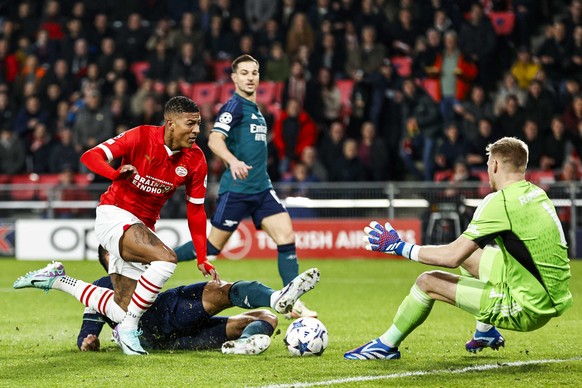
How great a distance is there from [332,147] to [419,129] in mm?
1651

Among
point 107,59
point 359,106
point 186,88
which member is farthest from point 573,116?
point 107,59

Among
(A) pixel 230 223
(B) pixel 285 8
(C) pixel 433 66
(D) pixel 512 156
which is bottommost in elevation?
(A) pixel 230 223

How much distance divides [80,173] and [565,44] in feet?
32.4

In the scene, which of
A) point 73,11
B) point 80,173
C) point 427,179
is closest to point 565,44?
point 427,179


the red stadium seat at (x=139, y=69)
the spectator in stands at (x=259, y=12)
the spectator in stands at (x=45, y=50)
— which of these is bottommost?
the red stadium seat at (x=139, y=69)

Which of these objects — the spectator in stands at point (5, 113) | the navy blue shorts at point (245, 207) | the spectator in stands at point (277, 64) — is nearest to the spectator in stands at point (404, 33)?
the spectator in stands at point (277, 64)

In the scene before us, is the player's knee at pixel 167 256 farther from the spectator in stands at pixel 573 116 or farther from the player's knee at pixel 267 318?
the spectator in stands at pixel 573 116

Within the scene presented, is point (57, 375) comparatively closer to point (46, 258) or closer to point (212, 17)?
point (46, 258)

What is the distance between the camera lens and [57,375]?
6.75 metres

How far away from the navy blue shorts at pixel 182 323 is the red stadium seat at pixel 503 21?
13.8 meters

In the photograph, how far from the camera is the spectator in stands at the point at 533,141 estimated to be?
1798 centimetres

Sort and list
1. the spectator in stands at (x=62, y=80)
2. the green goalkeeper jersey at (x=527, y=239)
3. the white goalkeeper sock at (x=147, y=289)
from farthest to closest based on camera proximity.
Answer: the spectator in stands at (x=62, y=80) < the white goalkeeper sock at (x=147, y=289) < the green goalkeeper jersey at (x=527, y=239)

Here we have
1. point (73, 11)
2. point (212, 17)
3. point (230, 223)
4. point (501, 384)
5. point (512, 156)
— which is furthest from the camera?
point (73, 11)

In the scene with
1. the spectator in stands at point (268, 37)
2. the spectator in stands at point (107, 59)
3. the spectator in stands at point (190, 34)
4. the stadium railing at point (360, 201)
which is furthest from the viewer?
the spectator in stands at point (107, 59)
